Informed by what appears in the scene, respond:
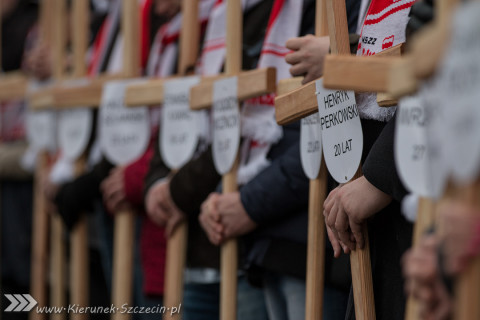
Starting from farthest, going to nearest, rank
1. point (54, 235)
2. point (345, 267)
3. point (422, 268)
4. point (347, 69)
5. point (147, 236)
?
point (54, 235)
point (147, 236)
point (345, 267)
point (347, 69)
point (422, 268)

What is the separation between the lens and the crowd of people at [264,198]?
1.53 metres

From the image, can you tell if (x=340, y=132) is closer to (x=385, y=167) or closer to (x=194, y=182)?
(x=385, y=167)

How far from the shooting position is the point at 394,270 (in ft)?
5.34

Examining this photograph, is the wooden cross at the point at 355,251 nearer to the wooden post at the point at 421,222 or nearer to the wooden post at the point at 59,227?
the wooden post at the point at 421,222

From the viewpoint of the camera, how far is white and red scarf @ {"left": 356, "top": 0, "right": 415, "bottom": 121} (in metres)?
1.65

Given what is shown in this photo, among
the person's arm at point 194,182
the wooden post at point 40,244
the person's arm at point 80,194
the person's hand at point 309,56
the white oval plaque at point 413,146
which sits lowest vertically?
the wooden post at point 40,244

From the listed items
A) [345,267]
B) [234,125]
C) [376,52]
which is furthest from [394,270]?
[234,125]

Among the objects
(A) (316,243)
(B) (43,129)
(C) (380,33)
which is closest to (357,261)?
(A) (316,243)

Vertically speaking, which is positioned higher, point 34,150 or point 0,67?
point 0,67

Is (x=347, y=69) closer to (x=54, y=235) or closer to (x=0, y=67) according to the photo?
(x=54, y=235)

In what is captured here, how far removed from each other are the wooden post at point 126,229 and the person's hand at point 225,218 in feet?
1.96

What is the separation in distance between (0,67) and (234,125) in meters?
2.31

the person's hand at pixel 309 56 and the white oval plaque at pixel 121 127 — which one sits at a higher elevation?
the person's hand at pixel 309 56

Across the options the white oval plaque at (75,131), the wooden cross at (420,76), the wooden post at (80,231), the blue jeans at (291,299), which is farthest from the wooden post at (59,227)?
the wooden cross at (420,76)
